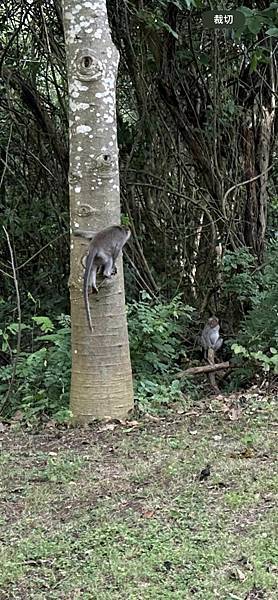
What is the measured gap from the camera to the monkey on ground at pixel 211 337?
24.4 ft

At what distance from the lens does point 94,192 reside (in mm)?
5223

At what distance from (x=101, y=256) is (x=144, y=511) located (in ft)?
6.06

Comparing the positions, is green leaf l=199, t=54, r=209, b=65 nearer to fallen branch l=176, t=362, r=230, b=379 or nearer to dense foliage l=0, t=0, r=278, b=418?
dense foliage l=0, t=0, r=278, b=418

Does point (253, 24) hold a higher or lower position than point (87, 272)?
higher

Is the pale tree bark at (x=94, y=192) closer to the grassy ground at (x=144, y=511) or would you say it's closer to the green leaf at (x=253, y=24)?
the grassy ground at (x=144, y=511)

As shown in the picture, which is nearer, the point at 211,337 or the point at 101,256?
the point at 101,256

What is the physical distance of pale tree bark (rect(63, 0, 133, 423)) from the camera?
5.18m

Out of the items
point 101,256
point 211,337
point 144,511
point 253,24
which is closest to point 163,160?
point 211,337

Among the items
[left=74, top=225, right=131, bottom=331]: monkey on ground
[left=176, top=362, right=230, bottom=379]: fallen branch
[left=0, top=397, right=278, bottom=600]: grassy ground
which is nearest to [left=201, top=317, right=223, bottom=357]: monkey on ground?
[left=176, top=362, right=230, bottom=379]: fallen branch

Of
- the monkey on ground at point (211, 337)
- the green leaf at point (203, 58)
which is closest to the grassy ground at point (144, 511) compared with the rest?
the monkey on ground at point (211, 337)

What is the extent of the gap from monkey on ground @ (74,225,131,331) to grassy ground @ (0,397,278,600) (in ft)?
3.22

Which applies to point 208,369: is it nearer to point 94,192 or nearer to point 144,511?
point 94,192

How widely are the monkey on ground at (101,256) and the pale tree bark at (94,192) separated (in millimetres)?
56

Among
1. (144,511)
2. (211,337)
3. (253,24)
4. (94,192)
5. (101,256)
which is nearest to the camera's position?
(144,511)
